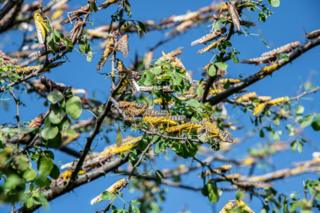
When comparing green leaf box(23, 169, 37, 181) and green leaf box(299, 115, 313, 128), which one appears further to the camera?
green leaf box(299, 115, 313, 128)

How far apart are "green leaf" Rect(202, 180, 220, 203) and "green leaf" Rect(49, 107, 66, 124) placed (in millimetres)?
1539

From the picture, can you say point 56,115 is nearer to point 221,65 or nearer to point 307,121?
point 307,121

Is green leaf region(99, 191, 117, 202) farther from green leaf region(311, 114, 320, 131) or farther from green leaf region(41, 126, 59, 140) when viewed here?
green leaf region(41, 126, 59, 140)

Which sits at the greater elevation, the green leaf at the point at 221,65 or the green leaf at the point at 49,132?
the green leaf at the point at 221,65

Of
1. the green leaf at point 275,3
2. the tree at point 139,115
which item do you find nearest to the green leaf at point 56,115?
the tree at point 139,115

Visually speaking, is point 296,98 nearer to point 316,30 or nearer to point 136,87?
point 316,30

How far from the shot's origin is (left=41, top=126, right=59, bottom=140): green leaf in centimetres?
163

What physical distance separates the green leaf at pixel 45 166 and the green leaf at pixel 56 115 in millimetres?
132

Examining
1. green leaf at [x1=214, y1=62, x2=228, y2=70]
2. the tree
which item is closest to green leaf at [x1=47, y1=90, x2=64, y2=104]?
the tree

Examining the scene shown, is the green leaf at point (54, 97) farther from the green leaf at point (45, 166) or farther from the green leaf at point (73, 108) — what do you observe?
the green leaf at point (45, 166)

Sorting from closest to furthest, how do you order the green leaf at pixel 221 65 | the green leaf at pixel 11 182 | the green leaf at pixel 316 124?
the green leaf at pixel 11 182, the green leaf at pixel 316 124, the green leaf at pixel 221 65

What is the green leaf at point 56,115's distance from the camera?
5.34 ft

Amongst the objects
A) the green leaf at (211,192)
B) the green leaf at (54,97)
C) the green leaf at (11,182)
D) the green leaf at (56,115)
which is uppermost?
the green leaf at (211,192)

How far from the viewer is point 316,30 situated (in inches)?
152
